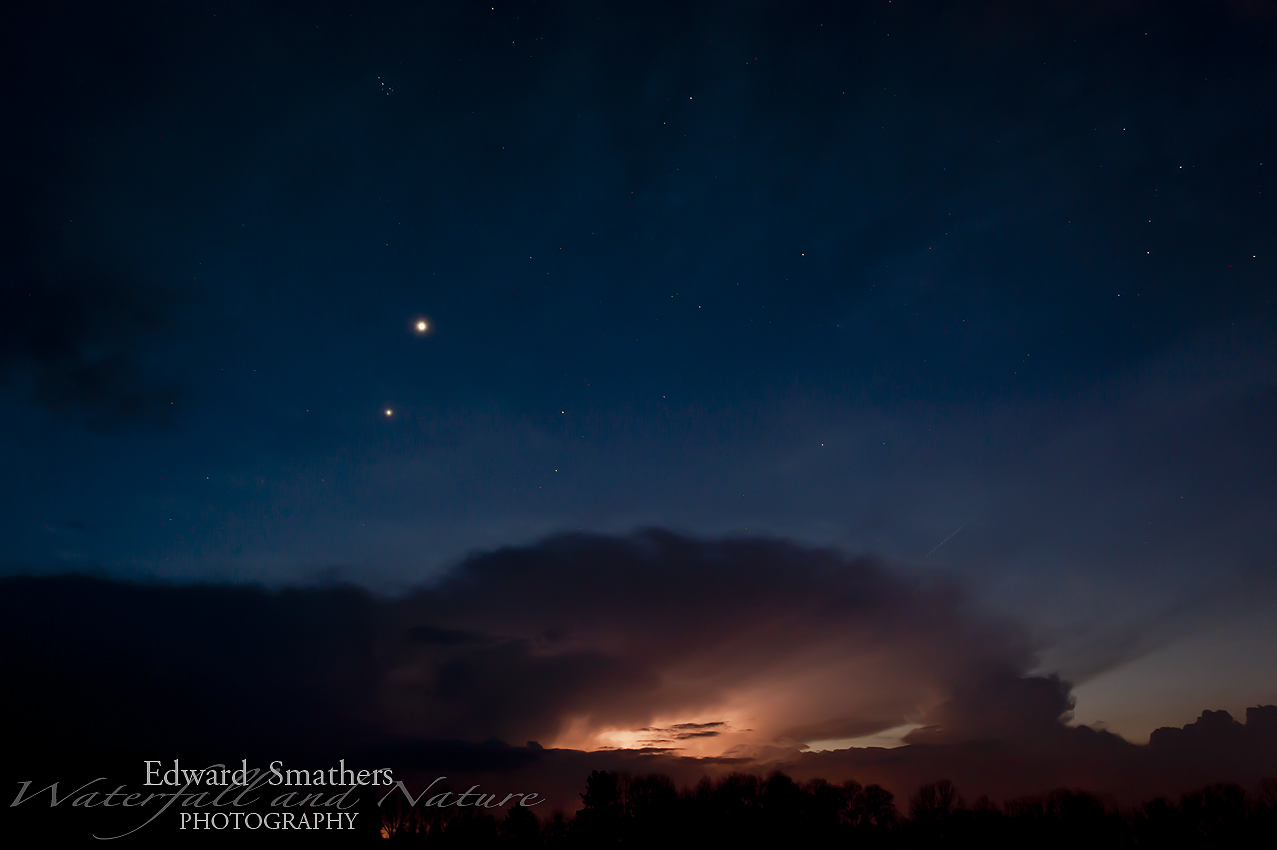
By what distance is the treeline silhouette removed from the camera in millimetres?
97312

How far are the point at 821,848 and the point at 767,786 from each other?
49.7ft

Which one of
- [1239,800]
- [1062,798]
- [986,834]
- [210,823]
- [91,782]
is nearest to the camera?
[91,782]

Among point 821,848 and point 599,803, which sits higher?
point 599,803

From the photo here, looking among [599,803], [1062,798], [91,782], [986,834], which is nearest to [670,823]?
[599,803]

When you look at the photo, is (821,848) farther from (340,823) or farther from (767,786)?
(340,823)

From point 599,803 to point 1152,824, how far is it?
83509 mm

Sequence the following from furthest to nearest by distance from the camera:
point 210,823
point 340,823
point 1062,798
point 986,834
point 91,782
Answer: point 1062,798
point 986,834
point 340,823
point 210,823
point 91,782

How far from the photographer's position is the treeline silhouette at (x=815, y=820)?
9731cm

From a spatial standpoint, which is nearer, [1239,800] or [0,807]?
[0,807]

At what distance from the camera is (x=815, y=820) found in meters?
111

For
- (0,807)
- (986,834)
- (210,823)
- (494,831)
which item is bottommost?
(986,834)

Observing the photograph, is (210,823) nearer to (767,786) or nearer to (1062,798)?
(767,786)

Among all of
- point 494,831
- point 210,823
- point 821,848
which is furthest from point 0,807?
point 821,848

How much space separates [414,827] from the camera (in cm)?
10106
